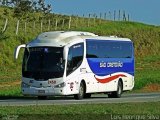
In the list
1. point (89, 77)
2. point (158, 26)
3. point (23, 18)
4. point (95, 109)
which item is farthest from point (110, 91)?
point (158, 26)

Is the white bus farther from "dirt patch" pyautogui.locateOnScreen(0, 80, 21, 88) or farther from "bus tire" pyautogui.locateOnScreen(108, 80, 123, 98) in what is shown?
"dirt patch" pyautogui.locateOnScreen(0, 80, 21, 88)

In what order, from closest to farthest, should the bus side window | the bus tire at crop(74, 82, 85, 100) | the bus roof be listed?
the bus side window
the bus roof
the bus tire at crop(74, 82, 85, 100)

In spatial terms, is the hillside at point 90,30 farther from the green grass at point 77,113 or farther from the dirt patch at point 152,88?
the green grass at point 77,113

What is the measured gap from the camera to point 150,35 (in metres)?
93.5

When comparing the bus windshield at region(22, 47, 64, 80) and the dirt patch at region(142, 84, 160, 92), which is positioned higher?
the bus windshield at region(22, 47, 64, 80)

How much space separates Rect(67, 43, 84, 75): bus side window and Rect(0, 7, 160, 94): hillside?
17374mm

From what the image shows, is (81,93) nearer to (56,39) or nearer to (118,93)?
(56,39)

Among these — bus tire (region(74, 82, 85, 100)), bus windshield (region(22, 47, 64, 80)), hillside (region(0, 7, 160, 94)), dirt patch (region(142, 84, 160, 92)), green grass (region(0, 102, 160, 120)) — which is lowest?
green grass (region(0, 102, 160, 120))

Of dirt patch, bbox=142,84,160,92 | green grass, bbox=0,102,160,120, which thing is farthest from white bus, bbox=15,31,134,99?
dirt patch, bbox=142,84,160,92

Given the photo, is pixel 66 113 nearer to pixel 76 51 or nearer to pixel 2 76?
pixel 76 51

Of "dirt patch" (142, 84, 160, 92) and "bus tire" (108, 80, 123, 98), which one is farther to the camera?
"dirt patch" (142, 84, 160, 92)

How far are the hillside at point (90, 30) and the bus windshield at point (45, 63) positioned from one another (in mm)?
17499

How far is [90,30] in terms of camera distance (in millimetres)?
81875

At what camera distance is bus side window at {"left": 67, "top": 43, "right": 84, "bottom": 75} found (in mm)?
32531
